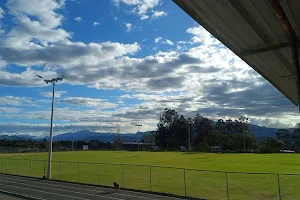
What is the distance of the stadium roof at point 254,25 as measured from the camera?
375 centimetres

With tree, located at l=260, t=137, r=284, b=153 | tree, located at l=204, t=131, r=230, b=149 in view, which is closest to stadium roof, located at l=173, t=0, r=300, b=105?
tree, located at l=260, t=137, r=284, b=153

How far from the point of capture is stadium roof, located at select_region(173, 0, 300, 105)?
A: 12.3 ft

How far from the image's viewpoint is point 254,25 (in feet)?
14.3

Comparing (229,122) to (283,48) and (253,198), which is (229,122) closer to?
(253,198)

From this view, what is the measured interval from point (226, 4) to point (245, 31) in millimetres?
921

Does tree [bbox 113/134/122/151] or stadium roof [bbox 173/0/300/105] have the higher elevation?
stadium roof [bbox 173/0/300/105]

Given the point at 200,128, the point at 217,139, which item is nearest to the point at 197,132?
the point at 200,128

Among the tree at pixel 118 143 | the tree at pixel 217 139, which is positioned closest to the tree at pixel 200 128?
Result: the tree at pixel 217 139

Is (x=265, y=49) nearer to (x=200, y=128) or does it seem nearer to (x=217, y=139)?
(x=217, y=139)

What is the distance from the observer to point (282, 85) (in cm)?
816

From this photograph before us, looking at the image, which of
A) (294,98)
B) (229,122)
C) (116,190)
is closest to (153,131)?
(229,122)

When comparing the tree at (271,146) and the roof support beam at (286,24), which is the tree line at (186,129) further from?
the roof support beam at (286,24)

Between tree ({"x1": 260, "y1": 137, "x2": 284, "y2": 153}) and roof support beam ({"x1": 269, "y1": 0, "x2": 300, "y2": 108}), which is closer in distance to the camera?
roof support beam ({"x1": 269, "y1": 0, "x2": 300, "y2": 108})

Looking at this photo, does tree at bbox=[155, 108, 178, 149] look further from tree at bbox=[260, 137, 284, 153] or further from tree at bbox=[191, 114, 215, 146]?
tree at bbox=[260, 137, 284, 153]
